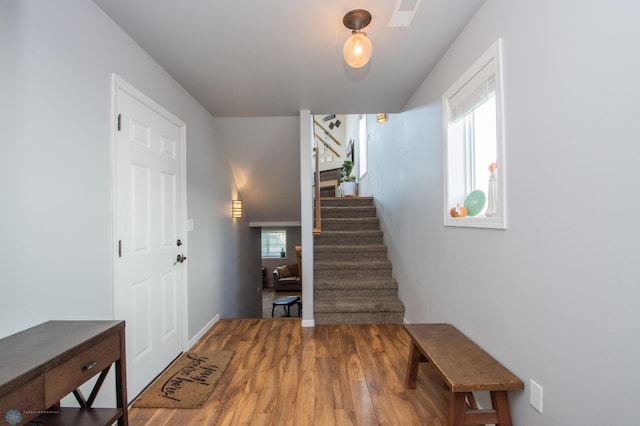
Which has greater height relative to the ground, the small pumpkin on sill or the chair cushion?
the small pumpkin on sill

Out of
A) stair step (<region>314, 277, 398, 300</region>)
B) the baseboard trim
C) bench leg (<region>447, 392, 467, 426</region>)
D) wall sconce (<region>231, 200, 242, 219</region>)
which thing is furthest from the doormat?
wall sconce (<region>231, 200, 242, 219</region>)

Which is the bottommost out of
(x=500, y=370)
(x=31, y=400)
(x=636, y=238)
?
(x=500, y=370)

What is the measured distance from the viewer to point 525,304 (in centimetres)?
140

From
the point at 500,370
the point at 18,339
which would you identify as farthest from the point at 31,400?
the point at 500,370

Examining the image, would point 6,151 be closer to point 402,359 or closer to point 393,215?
point 402,359

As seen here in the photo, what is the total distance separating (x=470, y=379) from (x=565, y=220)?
0.85 meters

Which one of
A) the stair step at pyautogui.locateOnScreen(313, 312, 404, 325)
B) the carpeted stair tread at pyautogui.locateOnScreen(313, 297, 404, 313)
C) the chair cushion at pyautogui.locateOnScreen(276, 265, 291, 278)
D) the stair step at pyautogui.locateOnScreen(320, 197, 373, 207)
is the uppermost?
the stair step at pyautogui.locateOnScreen(320, 197, 373, 207)

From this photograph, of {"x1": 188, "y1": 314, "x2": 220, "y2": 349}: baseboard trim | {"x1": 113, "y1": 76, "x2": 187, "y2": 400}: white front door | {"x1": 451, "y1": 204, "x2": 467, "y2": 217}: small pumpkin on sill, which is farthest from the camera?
{"x1": 188, "y1": 314, "x2": 220, "y2": 349}: baseboard trim

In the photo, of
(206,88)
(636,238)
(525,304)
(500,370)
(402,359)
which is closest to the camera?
(636,238)

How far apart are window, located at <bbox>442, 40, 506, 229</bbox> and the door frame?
2.27 meters

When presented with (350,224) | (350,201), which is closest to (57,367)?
(350,224)

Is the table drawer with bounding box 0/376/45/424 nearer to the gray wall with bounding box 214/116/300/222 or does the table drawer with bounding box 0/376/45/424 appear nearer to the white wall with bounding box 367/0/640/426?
the white wall with bounding box 367/0/640/426

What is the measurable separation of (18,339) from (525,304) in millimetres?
2201

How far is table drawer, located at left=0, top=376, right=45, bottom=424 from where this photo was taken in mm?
839
